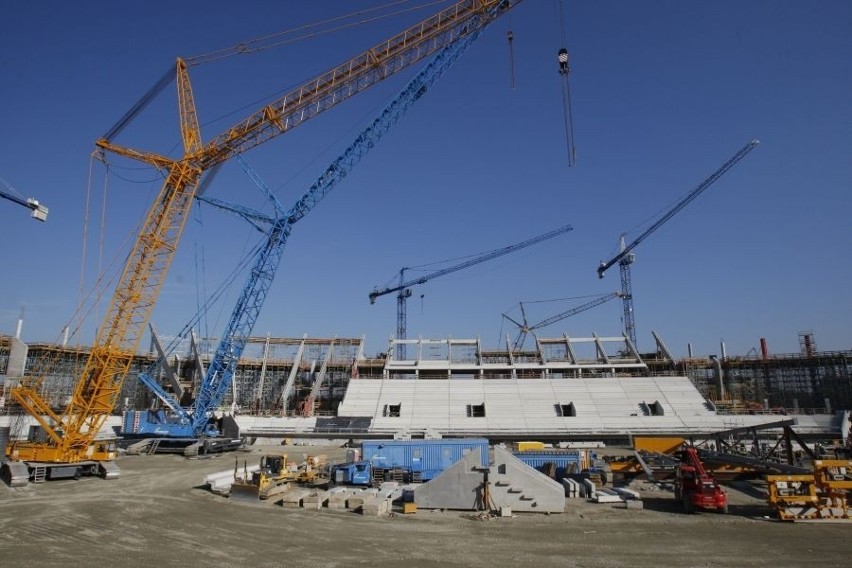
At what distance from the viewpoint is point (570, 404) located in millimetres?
52406

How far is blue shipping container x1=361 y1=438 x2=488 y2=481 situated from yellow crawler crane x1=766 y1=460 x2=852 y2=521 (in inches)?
505

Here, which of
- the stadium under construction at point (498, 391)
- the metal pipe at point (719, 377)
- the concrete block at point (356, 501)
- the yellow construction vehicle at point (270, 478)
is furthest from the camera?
the metal pipe at point (719, 377)

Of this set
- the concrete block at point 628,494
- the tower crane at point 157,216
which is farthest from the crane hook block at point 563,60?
the concrete block at point 628,494

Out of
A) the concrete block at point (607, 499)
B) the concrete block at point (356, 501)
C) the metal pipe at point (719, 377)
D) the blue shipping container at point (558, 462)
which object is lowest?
the concrete block at point (607, 499)

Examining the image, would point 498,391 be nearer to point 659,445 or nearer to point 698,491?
point 659,445

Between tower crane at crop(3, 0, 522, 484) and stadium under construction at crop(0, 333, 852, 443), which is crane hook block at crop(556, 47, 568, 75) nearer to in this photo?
tower crane at crop(3, 0, 522, 484)

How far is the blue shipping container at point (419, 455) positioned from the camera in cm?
2652

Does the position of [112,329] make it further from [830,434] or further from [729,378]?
[729,378]

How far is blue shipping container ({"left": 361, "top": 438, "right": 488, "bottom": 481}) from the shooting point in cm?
2652

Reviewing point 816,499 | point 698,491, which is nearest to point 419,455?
point 698,491

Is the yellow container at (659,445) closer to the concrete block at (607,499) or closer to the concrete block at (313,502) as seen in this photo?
the concrete block at (607,499)

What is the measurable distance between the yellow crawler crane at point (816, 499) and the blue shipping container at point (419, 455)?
12819 millimetres

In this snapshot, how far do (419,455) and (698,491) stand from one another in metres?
13.3

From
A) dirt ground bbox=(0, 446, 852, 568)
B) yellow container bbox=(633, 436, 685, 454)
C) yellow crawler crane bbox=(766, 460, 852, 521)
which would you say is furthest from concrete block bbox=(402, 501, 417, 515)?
yellow container bbox=(633, 436, 685, 454)
